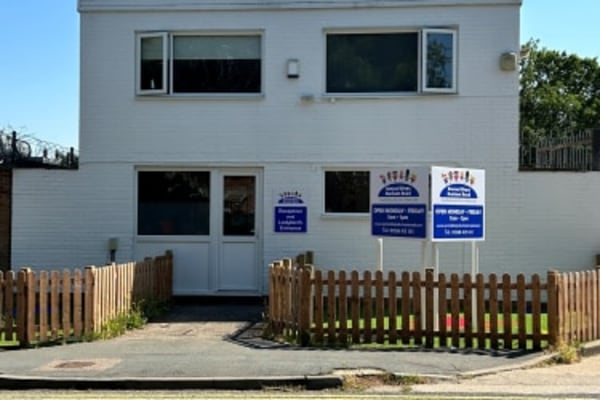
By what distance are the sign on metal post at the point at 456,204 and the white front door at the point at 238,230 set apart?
520 centimetres

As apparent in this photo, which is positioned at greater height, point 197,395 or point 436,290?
point 436,290

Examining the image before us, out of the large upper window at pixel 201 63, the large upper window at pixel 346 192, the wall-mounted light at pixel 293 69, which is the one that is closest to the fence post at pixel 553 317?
the large upper window at pixel 346 192

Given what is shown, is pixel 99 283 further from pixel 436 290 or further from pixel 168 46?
pixel 168 46

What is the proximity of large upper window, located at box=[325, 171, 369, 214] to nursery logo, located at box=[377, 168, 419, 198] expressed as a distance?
3.77 meters

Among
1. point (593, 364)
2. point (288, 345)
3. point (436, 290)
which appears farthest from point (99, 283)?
point (593, 364)

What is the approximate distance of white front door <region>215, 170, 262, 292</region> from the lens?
51.7 feet

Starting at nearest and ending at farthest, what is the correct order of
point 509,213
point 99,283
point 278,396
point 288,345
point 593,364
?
point 278,396
point 593,364
point 288,345
point 99,283
point 509,213

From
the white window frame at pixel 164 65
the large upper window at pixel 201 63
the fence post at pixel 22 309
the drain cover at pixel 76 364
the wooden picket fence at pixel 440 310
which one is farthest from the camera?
the large upper window at pixel 201 63

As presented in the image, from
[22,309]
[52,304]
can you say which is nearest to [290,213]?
[52,304]

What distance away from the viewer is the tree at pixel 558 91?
53.1 meters

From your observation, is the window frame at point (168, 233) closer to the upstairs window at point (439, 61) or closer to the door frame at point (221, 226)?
the door frame at point (221, 226)

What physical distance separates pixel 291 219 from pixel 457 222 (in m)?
4.65

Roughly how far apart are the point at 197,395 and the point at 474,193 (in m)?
5.54

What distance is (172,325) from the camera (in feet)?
42.5
